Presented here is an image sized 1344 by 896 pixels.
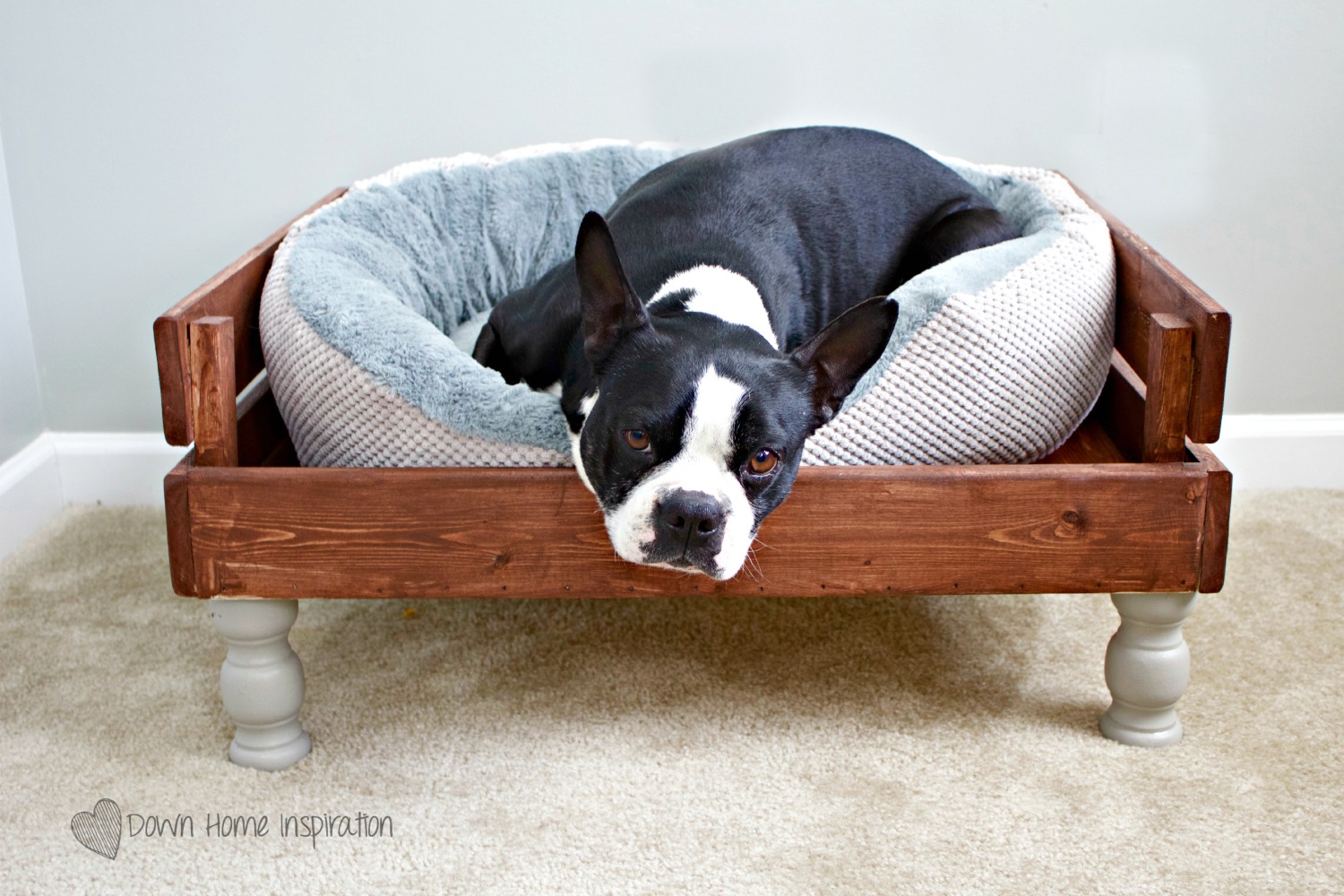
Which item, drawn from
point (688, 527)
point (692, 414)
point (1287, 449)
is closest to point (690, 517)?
point (688, 527)

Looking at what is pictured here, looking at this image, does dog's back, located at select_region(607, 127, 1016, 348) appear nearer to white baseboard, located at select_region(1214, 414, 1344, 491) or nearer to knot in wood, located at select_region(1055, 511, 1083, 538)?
knot in wood, located at select_region(1055, 511, 1083, 538)

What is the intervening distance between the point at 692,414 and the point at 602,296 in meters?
0.20

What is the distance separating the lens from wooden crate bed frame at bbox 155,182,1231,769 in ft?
5.07

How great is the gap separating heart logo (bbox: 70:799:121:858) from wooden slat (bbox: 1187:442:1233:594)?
1453mm

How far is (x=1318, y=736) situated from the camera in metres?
1.73

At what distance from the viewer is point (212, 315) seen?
66.3 inches

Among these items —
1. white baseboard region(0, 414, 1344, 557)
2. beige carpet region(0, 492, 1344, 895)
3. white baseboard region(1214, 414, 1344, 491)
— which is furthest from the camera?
white baseboard region(1214, 414, 1344, 491)

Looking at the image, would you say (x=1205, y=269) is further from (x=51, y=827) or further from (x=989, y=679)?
(x=51, y=827)

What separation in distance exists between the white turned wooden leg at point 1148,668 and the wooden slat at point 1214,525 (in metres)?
0.04

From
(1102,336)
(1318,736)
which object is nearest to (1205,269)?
(1102,336)

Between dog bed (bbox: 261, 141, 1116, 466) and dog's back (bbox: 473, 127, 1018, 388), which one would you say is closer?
dog bed (bbox: 261, 141, 1116, 466)

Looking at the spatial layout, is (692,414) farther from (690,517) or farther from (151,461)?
(151,461)

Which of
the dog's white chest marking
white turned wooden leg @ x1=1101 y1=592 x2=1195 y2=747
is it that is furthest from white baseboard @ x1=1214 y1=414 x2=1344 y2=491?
the dog's white chest marking

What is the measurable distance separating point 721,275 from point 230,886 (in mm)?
1012
